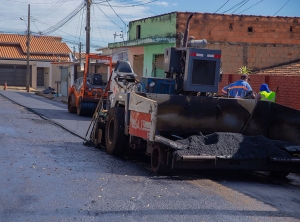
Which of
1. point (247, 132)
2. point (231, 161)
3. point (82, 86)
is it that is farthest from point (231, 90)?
point (82, 86)

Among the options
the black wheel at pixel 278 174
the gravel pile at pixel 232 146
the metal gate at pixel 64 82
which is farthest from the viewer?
the metal gate at pixel 64 82

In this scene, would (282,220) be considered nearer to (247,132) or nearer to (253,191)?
(253,191)

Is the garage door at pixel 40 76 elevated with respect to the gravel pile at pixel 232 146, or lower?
lower

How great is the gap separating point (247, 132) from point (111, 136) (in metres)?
2.98

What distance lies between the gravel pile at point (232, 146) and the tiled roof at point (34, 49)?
5262cm

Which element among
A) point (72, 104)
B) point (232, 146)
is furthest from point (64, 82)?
point (232, 146)

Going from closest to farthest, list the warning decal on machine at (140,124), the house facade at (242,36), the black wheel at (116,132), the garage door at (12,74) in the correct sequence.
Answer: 1. the warning decal on machine at (140,124)
2. the black wheel at (116,132)
3. the house facade at (242,36)
4. the garage door at (12,74)

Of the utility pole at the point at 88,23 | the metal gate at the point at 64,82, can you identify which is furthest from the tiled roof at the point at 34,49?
the utility pole at the point at 88,23

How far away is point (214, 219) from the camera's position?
6375 millimetres

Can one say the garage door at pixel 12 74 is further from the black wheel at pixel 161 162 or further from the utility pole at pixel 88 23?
the black wheel at pixel 161 162

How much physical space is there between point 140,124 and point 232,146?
169 centimetres

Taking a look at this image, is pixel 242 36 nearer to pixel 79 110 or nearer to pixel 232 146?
pixel 79 110

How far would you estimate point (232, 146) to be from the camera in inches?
356

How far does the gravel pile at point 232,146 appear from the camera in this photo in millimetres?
8844
